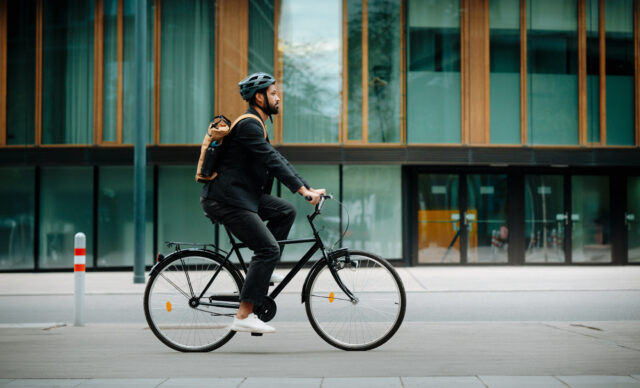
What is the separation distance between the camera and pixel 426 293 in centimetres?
1042

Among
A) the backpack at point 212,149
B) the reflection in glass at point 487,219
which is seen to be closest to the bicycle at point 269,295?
the backpack at point 212,149

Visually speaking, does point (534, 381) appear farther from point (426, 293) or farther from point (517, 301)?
point (426, 293)

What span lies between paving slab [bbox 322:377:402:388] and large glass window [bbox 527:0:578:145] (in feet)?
44.1

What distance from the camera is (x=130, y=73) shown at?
51.3ft

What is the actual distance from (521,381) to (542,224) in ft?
43.5

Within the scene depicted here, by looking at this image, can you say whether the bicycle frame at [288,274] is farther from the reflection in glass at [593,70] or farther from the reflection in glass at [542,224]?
the reflection in glass at [593,70]

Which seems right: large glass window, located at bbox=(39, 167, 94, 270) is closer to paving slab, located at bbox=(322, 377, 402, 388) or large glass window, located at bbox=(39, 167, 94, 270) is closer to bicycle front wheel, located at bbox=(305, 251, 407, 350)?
bicycle front wheel, located at bbox=(305, 251, 407, 350)

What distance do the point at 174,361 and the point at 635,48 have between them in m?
15.7

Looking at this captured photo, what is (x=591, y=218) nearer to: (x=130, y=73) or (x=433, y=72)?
(x=433, y=72)

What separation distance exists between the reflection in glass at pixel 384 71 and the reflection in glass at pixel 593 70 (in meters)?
4.96

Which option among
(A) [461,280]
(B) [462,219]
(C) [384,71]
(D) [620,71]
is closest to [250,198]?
(A) [461,280]

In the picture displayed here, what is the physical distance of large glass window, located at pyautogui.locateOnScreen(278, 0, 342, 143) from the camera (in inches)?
622

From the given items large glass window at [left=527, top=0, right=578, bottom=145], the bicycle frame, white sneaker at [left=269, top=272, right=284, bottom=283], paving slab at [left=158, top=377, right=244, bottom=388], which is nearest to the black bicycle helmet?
the bicycle frame

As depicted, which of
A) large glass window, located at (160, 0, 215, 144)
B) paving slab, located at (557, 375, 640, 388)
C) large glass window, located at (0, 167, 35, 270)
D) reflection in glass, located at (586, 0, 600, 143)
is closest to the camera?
paving slab, located at (557, 375, 640, 388)
